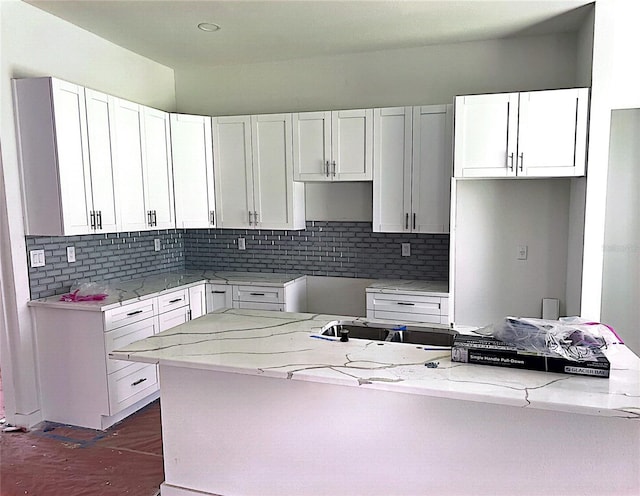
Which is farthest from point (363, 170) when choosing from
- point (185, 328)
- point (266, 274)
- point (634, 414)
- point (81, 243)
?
point (634, 414)

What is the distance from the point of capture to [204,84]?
14.9ft

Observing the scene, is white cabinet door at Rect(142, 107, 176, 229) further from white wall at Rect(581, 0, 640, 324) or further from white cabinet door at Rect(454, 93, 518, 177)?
white wall at Rect(581, 0, 640, 324)

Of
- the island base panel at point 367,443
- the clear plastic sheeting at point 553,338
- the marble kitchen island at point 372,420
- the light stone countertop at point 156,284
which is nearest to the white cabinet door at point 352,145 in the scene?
the light stone countertop at point 156,284

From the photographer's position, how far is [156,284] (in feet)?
12.7

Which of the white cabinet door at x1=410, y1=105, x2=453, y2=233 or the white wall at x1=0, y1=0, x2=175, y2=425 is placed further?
the white cabinet door at x1=410, y1=105, x2=453, y2=233

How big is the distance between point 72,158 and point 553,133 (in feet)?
10.7

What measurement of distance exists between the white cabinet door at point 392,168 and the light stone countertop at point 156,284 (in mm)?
1068

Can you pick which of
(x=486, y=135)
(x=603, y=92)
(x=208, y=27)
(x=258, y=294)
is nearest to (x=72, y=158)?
(x=208, y=27)

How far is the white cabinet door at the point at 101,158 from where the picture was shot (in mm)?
3225

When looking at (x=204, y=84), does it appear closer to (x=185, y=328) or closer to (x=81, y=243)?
(x=81, y=243)

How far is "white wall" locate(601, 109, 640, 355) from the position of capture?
3.43 meters

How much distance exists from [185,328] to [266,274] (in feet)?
6.66

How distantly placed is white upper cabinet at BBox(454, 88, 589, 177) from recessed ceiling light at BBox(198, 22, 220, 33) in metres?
1.84

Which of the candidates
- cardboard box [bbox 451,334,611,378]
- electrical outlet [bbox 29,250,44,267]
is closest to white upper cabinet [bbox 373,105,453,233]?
cardboard box [bbox 451,334,611,378]
